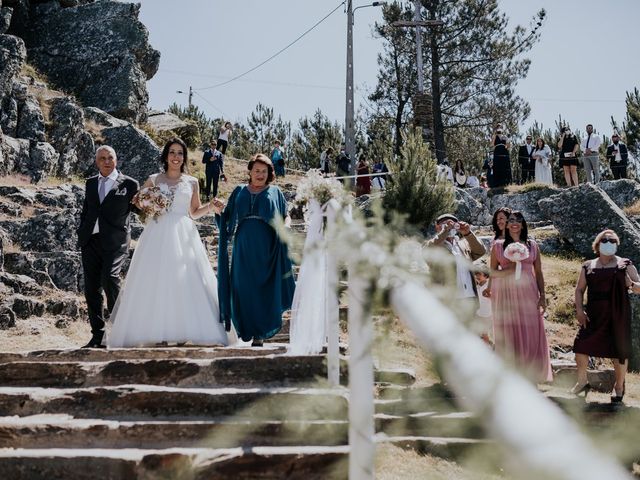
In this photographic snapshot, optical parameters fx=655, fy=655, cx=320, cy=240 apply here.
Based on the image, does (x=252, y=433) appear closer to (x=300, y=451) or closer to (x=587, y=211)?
(x=300, y=451)

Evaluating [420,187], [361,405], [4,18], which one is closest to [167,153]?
[361,405]

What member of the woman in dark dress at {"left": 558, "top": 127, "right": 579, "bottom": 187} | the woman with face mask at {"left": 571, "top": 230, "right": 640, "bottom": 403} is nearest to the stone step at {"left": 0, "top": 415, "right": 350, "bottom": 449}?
the woman with face mask at {"left": 571, "top": 230, "right": 640, "bottom": 403}

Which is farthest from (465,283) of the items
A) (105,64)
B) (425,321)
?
(105,64)

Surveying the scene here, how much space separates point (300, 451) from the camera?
3.43 meters

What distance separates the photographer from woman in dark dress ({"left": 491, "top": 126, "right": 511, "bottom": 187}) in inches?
809

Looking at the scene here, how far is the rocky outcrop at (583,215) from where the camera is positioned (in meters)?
13.9

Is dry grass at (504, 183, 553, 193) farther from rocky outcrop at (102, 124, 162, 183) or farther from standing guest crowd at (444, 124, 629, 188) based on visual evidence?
rocky outcrop at (102, 124, 162, 183)

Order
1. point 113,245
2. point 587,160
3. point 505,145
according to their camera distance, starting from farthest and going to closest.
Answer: point 505,145 < point 587,160 < point 113,245

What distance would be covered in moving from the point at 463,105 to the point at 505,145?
11.9 meters

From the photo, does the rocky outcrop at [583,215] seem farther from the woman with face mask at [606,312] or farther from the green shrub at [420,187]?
the woman with face mask at [606,312]

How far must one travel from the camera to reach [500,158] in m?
20.6

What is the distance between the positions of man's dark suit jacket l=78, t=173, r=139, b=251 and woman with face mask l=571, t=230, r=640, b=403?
15.0 feet

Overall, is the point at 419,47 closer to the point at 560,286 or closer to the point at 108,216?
the point at 560,286

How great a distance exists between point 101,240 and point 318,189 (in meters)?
2.56
